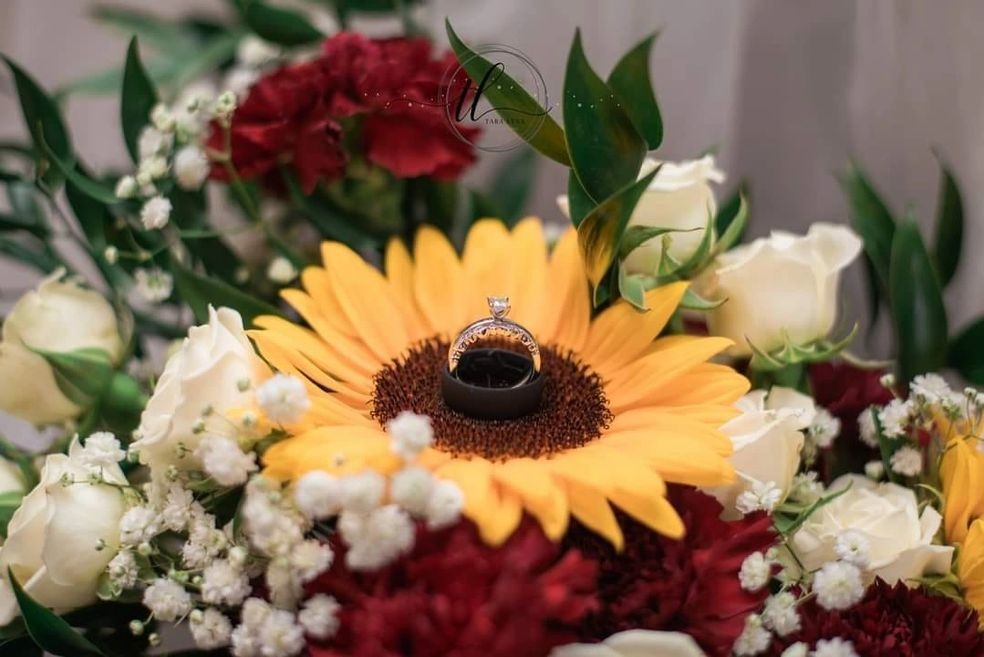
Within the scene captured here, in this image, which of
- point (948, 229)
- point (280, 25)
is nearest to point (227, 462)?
point (280, 25)

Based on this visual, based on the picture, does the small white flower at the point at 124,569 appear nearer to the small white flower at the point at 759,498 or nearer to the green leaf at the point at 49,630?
the green leaf at the point at 49,630

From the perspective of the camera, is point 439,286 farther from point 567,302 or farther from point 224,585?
point 224,585

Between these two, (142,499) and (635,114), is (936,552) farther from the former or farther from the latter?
(142,499)

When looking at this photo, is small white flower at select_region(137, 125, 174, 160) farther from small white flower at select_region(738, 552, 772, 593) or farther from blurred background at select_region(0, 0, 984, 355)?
small white flower at select_region(738, 552, 772, 593)

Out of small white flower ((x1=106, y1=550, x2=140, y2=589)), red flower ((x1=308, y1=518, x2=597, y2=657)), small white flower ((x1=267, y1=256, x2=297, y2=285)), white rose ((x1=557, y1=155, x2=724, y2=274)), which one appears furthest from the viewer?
small white flower ((x1=267, y1=256, x2=297, y2=285))

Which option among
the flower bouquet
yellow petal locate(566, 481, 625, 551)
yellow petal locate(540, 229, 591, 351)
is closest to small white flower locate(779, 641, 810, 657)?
the flower bouquet
